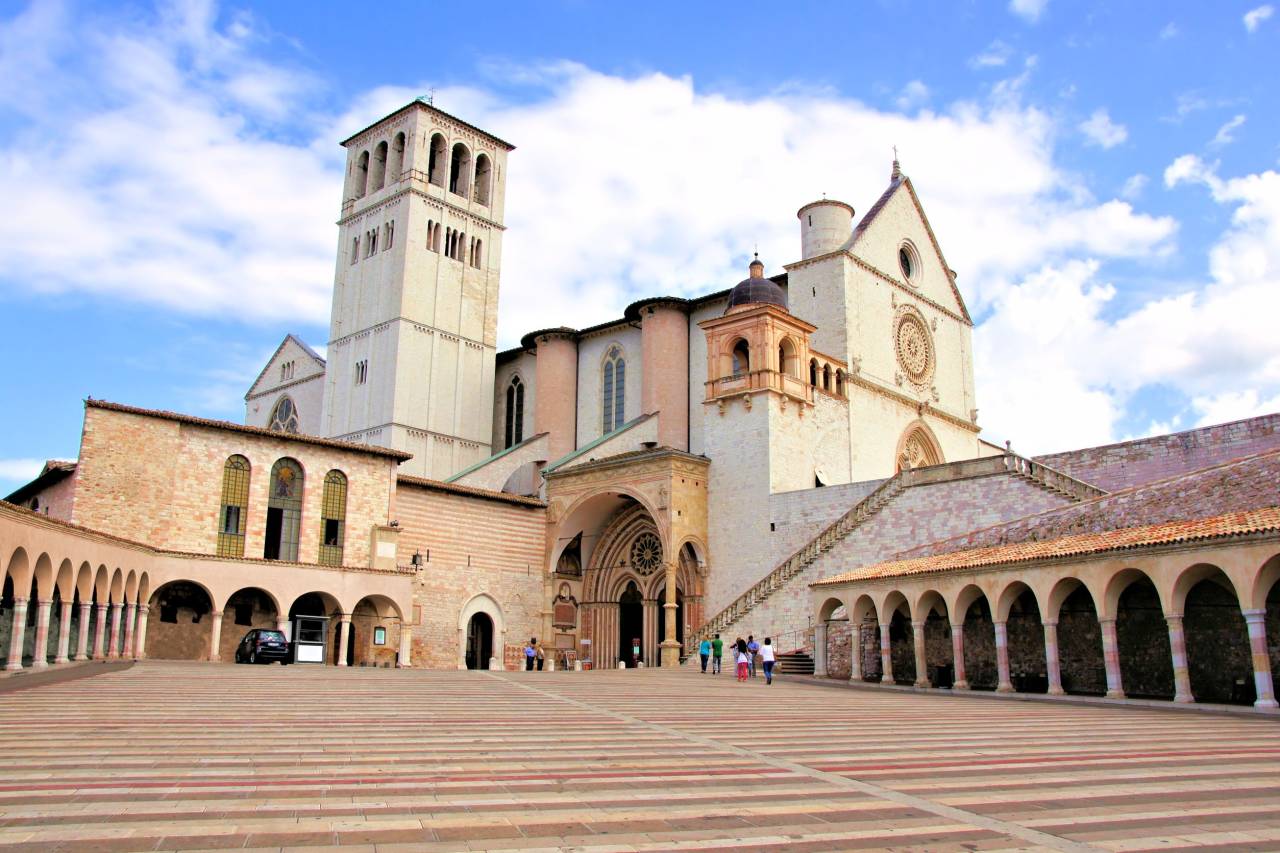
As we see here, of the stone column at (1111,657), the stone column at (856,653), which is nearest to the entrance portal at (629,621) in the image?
the stone column at (856,653)

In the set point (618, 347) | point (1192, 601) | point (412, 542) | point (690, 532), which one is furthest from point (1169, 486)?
point (618, 347)

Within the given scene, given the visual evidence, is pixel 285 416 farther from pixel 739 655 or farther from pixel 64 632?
pixel 739 655

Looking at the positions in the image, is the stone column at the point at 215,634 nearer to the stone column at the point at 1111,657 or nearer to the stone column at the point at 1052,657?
the stone column at the point at 1052,657

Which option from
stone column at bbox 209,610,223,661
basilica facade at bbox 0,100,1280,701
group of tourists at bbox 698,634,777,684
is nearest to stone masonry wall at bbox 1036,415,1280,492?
basilica facade at bbox 0,100,1280,701

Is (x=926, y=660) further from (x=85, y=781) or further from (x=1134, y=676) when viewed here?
(x=85, y=781)

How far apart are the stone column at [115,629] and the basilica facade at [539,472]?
10 cm

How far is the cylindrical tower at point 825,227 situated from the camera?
37.2 meters

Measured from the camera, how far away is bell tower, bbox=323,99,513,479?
44.6 meters

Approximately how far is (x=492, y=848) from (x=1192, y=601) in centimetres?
1668

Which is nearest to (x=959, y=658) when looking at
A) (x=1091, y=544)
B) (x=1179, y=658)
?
(x=1091, y=544)

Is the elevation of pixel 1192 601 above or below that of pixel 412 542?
below

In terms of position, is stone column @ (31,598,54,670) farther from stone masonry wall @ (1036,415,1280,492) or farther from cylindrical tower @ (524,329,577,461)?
stone masonry wall @ (1036,415,1280,492)

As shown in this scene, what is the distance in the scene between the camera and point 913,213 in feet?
134

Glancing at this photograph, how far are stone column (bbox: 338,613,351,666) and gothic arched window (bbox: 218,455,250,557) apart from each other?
11.1 ft
